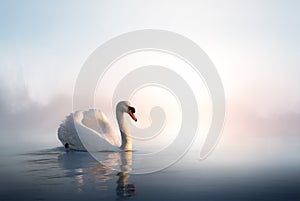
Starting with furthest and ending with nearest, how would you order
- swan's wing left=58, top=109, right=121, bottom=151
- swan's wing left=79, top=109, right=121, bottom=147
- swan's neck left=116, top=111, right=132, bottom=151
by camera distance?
swan's wing left=79, top=109, right=121, bottom=147, swan's neck left=116, top=111, right=132, bottom=151, swan's wing left=58, top=109, right=121, bottom=151

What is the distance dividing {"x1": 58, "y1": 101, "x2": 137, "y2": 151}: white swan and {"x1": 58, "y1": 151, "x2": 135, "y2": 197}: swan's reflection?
461mm

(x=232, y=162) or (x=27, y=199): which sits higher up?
(x=232, y=162)

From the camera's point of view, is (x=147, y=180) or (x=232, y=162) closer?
(x=147, y=180)

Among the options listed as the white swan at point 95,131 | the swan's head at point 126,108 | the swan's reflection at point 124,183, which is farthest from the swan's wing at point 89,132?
the swan's reflection at point 124,183

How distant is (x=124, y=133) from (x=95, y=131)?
4.08 ft

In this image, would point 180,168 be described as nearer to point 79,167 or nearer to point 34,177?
point 79,167

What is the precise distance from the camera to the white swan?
1712 centimetres

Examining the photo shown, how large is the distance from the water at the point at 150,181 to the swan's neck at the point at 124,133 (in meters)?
2.21

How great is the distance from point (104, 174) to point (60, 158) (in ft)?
15.4

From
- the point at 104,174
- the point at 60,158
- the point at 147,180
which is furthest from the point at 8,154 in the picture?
the point at 147,180

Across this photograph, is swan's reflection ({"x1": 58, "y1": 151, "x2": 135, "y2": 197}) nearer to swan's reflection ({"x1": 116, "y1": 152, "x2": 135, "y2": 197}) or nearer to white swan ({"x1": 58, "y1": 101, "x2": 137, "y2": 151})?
swan's reflection ({"x1": 116, "y1": 152, "x2": 135, "y2": 197})

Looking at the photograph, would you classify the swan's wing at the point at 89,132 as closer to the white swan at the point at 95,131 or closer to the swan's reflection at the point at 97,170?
the white swan at the point at 95,131

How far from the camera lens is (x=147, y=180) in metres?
11.0

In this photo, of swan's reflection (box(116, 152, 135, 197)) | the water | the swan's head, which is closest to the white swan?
the swan's head
